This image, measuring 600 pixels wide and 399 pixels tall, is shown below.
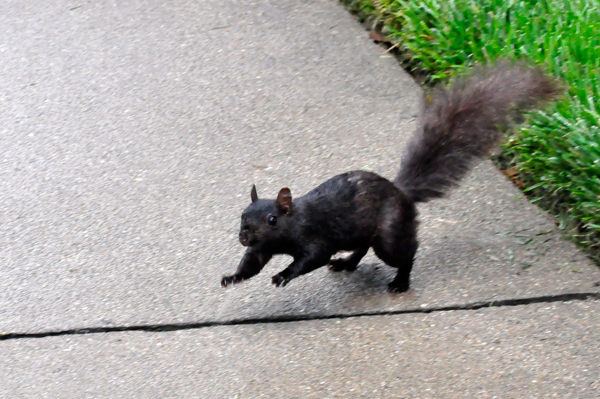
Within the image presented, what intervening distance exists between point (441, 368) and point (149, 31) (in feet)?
13.9

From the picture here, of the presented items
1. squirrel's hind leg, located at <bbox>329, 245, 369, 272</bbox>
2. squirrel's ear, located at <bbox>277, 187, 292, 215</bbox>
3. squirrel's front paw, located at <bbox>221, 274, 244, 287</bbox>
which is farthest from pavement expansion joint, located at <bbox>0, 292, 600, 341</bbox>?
squirrel's ear, located at <bbox>277, 187, 292, 215</bbox>

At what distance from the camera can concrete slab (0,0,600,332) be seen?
4.27 metres

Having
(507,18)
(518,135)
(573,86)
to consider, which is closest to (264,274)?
(518,135)

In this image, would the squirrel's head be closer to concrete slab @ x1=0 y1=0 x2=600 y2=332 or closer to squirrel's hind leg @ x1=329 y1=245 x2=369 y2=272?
concrete slab @ x1=0 y1=0 x2=600 y2=332

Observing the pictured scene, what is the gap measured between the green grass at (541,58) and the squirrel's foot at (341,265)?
111 centimetres

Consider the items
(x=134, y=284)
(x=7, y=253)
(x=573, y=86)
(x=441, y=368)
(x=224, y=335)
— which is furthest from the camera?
(x=573, y=86)

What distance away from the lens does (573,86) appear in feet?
16.4

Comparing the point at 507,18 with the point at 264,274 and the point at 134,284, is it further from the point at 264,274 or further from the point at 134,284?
the point at 134,284

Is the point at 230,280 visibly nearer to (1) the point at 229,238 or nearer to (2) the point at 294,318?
(2) the point at 294,318

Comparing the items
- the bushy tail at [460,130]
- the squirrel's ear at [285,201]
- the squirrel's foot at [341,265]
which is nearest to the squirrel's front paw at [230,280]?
the squirrel's ear at [285,201]

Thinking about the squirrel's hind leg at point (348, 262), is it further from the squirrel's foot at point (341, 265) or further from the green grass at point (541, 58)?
the green grass at point (541, 58)

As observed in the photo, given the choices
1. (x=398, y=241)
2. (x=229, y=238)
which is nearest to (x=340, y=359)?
(x=398, y=241)

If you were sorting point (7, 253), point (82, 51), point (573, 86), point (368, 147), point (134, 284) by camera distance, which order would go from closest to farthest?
1. point (134, 284)
2. point (7, 253)
3. point (573, 86)
4. point (368, 147)
5. point (82, 51)

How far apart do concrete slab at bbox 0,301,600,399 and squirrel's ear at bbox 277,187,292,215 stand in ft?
1.72
